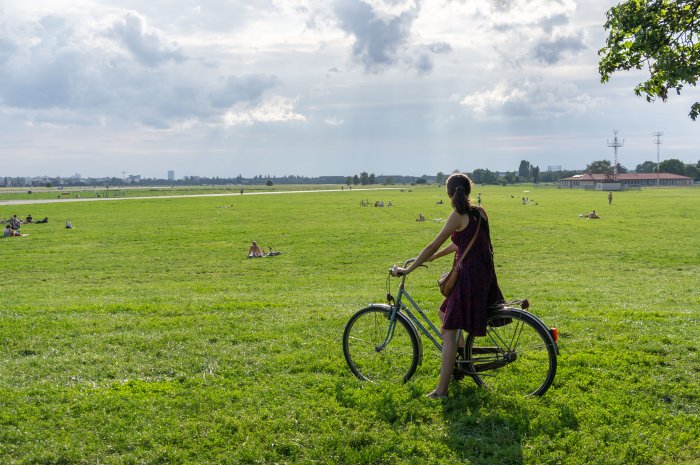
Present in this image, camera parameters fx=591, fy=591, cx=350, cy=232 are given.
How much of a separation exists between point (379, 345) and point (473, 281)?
190cm

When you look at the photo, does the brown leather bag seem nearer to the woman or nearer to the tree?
the woman

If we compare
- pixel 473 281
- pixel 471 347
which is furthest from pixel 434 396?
pixel 473 281

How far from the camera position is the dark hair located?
21.7ft

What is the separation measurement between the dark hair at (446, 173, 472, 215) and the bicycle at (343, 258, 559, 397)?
3.96 ft

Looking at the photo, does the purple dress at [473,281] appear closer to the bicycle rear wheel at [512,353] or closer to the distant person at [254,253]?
the bicycle rear wheel at [512,353]

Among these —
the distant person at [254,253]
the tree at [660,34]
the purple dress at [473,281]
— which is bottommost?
the distant person at [254,253]

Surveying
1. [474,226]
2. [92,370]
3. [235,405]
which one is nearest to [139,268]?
[92,370]

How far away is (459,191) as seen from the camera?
6680 millimetres

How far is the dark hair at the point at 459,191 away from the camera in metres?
6.61

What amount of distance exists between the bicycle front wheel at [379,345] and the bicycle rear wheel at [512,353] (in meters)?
0.79

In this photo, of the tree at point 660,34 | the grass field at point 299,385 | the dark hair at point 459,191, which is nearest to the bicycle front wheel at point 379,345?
the grass field at point 299,385

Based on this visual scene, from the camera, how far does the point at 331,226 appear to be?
4491 cm

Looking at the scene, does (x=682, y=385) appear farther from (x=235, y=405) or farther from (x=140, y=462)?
(x=140, y=462)

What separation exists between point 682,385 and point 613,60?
13.6ft
